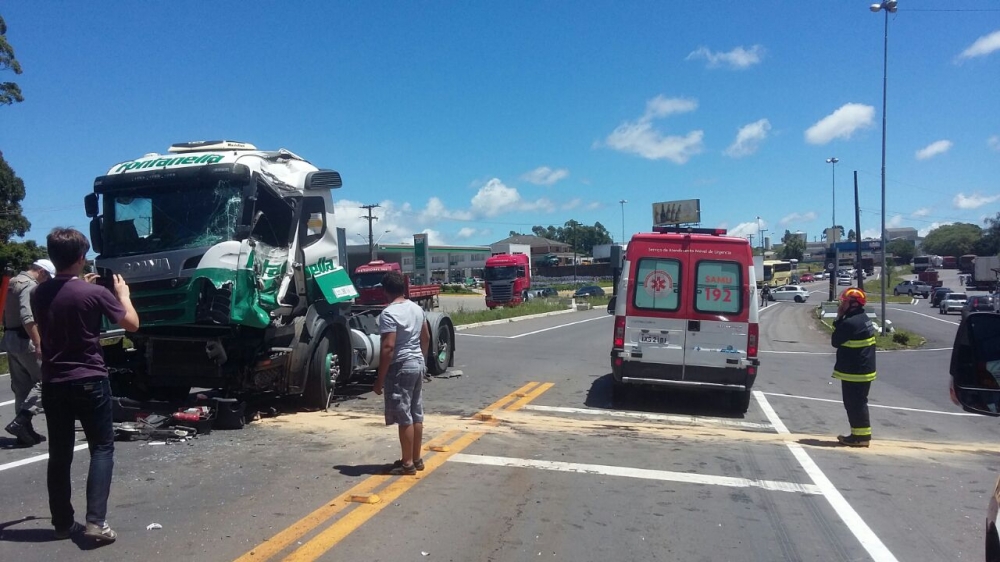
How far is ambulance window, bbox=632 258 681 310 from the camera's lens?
10672mm

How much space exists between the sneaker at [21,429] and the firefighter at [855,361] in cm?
866

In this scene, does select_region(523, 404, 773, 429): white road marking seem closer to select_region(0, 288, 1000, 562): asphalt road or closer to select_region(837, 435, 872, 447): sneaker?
select_region(0, 288, 1000, 562): asphalt road

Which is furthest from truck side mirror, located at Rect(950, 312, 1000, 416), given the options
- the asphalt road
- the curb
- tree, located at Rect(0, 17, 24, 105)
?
tree, located at Rect(0, 17, 24, 105)

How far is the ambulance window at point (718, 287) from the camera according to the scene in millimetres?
10484

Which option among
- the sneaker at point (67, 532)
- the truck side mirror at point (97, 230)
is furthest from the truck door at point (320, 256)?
the sneaker at point (67, 532)

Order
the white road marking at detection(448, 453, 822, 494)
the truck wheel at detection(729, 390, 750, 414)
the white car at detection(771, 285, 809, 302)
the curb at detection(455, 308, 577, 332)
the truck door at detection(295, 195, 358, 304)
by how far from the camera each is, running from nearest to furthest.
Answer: the white road marking at detection(448, 453, 822, 494) < the truck door at detection(295, 195, 358, 304) < the truck wheel at detection(729, 390, 750, 414) < the curb at detection(455, 308, 577, 332) < the white car at detection(771, 285, 809, 302)

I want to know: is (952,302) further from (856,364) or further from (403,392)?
(403,392)

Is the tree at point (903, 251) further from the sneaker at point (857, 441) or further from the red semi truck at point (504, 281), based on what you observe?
the sneaker at point (857, 441)

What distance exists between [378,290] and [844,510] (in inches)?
795

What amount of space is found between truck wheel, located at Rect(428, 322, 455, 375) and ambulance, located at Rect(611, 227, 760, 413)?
400cm

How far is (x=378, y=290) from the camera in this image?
24875mm

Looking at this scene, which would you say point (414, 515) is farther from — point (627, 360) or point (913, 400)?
point (913, 400)

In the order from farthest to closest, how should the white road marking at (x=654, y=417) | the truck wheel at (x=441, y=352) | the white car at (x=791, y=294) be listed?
the white car at (x=791, y=294) → the truck wheel at (x=441, y=352) → the white road marking at (x=654, y=417)

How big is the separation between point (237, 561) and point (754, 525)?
11.9ft
